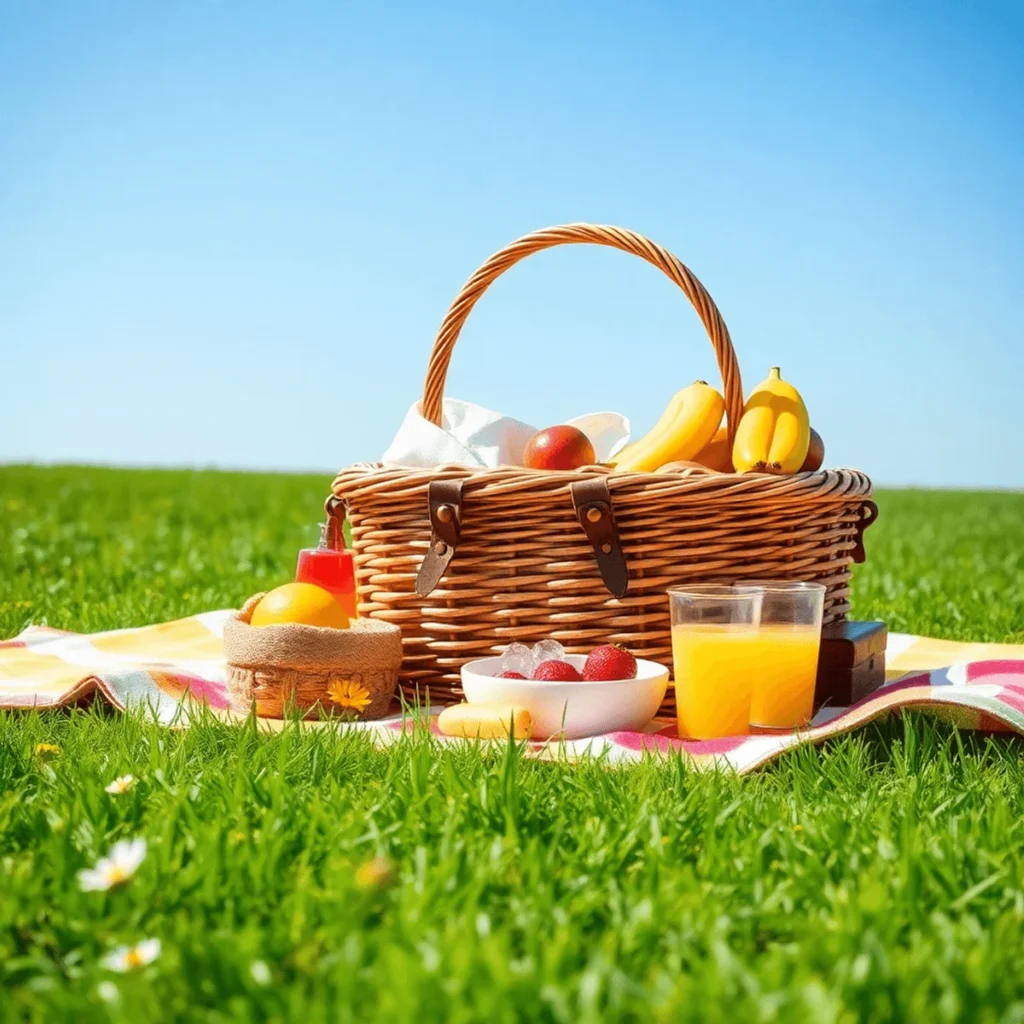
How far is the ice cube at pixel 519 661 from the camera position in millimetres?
2627

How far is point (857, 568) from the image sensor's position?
6.51 m

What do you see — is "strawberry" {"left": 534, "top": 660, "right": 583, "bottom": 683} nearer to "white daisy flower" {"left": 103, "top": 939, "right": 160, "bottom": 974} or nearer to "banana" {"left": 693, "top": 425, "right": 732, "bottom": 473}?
"banana" {"left": 693, "top": 425, "right": 732, "bottom": 473}

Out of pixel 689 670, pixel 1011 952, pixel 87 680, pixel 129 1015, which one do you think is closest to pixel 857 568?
pixel 689 670

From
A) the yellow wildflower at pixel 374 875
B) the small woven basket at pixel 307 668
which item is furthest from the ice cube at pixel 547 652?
the yellow wildflower at pixel 374 875

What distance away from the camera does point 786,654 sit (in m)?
2.52

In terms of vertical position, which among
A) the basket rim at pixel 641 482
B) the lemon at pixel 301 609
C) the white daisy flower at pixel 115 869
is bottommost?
the white daisy flower at pixel 115 869

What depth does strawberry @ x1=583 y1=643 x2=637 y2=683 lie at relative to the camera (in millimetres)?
2523

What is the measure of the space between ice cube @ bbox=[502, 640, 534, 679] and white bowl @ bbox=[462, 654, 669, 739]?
38mm

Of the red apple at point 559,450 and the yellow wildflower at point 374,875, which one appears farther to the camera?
the red apple at point 559,450

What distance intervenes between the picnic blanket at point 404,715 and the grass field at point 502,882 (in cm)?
8

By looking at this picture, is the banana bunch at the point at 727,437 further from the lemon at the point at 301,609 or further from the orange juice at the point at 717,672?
the lemon at the point at 301,609

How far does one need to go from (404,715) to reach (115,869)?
94 centimetres

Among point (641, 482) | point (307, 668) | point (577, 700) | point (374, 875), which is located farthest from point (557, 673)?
point (374, 875)

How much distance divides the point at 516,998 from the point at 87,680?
6.38 ft
